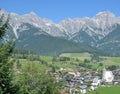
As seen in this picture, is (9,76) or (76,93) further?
(76,93)

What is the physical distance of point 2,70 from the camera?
69.6 feet

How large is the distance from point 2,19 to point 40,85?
39779mm

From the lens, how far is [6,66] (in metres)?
21.6

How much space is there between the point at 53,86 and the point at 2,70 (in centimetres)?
4911

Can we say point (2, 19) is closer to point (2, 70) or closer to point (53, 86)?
point (2, 70)

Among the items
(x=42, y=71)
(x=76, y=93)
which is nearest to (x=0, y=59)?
(x=42, y=71)

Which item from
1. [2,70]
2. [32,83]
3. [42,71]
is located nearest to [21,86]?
[2,70]

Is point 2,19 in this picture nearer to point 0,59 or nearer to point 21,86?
point 0,59

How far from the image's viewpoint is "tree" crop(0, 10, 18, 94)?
21469 millimetres

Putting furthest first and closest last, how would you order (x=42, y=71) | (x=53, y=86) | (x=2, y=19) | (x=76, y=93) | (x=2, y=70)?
(x=76, y=93) → (x=53, y=86) → (x=42, y=71) → (x=2, y=19) → (x=2, y=70)

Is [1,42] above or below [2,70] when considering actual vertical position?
above

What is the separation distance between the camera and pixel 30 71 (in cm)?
6078

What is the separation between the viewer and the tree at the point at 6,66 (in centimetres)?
2147

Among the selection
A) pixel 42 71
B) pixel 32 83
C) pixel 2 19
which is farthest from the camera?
pixel 42 71
